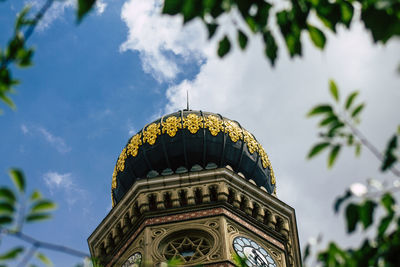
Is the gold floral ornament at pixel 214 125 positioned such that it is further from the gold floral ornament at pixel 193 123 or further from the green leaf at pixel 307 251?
the green leaf at pixel 307 251

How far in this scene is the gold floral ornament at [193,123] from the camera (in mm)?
23391

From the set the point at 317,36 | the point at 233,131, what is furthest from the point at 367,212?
the point at 233,131

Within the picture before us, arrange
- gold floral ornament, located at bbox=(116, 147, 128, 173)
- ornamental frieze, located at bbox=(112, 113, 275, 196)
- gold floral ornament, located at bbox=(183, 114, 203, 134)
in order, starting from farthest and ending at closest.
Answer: gold floral ornament, located at bbox=(116, 147, 128, 173) < ornamental frieze, located at bbox=(112, 113, 275, 196) < gold floral ornament, located at bbox=(183, 114, 203, 134)

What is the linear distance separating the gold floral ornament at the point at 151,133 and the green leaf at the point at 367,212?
1910 cm

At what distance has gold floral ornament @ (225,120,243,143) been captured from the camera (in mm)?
23578

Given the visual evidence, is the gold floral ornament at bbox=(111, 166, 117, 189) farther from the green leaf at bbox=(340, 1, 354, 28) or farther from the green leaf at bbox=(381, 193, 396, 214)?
the green leaf at bbox=(381, 193, 396, 214)

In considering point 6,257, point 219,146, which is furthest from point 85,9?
point 219,146

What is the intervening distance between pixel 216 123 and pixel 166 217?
4.02 meters

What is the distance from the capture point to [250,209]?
2178 centimetres

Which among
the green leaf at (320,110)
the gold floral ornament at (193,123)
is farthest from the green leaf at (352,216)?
the gold floral ornament at (193,123)

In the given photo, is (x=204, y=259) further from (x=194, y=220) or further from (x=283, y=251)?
(x=283, y=251)

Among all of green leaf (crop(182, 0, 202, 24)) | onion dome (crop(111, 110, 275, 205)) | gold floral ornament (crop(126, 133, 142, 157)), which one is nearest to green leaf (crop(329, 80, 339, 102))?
green leaf (crop(182, 0, 202, 24))

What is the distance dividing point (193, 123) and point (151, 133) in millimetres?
1433

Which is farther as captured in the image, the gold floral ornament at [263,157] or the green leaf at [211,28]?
the gold floral ornament at [263,157]
